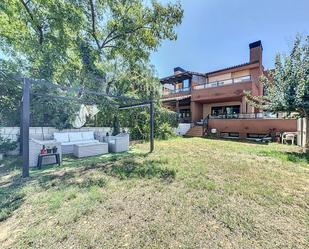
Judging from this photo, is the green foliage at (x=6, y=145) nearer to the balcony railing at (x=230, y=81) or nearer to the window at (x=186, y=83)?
the balcony railing at (x=230, y=81)

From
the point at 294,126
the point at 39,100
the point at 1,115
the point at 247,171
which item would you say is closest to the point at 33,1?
the point at 39,100

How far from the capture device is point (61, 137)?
9.59 metres

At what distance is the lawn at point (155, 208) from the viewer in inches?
113

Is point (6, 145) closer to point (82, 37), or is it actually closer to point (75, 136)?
point (75, 136)

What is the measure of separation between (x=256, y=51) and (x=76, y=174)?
22680 millimetres

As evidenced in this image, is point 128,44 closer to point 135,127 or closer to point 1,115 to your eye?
point 135,127

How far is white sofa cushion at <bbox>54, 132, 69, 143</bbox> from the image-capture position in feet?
31.0

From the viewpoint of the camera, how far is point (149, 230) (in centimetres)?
311

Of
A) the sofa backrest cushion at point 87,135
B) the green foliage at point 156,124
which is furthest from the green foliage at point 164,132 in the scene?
the sofa backrest cushion at point 87,135

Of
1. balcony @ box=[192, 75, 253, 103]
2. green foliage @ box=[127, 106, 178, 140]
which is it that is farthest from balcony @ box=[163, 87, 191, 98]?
green foliage @ box=[127, 106, 178, 140]

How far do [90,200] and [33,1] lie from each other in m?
11.2

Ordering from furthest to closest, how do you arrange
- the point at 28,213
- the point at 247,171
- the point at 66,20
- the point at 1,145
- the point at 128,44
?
the point at 128,44
the point at 66,20
the point at 1,145
the point at 247,171
the point at 28,213

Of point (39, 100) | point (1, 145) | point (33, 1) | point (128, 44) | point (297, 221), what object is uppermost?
point (33, 1)

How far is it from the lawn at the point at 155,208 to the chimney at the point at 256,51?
1759cm
